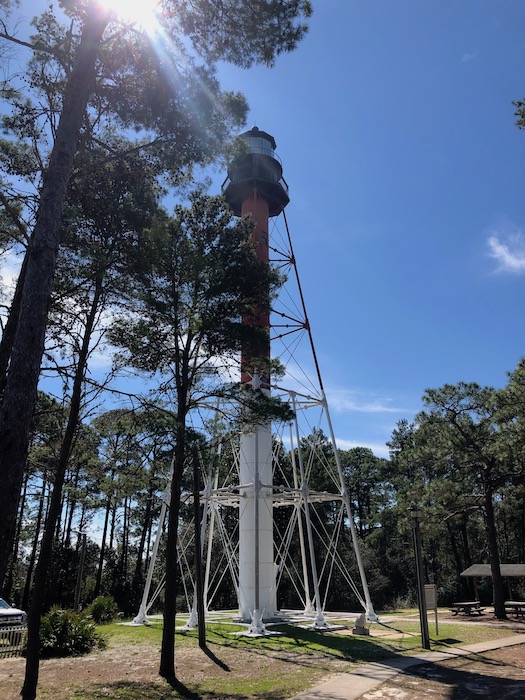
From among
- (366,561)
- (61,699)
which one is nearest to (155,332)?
(61,699)

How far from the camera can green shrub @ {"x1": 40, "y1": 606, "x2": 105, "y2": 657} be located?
12.2 meters

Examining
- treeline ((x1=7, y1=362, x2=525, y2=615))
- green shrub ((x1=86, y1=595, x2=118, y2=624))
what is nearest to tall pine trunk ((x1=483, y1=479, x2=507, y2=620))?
treeline ((x1=7, y1=362, x2=525, y2=615))

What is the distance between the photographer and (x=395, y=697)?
789cm

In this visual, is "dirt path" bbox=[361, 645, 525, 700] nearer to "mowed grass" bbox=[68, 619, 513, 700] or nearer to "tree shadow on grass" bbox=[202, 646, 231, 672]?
"mowed grass" bbox=[68, 619, 513, 700]

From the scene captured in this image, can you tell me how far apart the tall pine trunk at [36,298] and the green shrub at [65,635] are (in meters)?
7.35

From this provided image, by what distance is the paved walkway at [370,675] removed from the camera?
811 centimetres

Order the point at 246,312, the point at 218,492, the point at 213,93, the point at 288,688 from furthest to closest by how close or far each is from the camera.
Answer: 1. the point at 218,492
2. the point at 246,312
3. the point at 213,93
4. the point at 288,688

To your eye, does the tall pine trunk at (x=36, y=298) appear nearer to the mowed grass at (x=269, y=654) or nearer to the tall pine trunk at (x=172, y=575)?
the tall pine trunk at (x=172, y=575)

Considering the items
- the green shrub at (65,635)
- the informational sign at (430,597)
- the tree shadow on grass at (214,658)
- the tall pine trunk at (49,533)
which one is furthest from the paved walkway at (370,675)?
the green shrub at (65,635)

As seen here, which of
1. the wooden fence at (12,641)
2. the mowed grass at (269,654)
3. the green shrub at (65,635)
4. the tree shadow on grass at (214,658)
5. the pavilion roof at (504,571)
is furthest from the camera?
the pavilion roof at (504,571)

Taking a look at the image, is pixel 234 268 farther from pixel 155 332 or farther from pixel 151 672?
pixel 151 672

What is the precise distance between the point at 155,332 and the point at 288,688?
7043 millimetres

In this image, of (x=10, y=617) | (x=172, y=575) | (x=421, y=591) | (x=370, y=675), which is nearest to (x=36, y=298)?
(x=172, y=575)

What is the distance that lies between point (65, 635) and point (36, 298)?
932cm
